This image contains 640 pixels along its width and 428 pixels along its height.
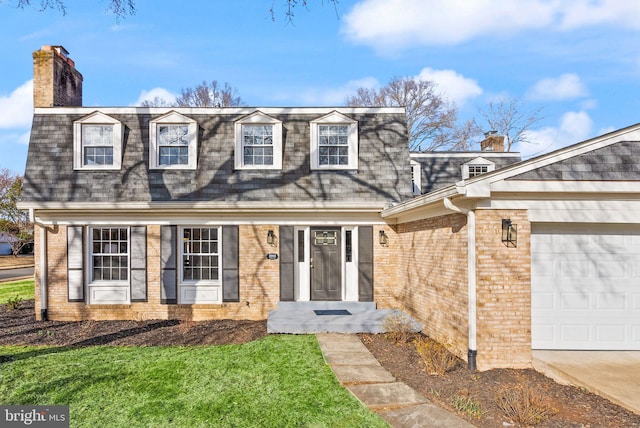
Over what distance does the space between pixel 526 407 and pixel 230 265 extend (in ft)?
23.5

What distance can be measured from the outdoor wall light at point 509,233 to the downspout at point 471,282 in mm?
481

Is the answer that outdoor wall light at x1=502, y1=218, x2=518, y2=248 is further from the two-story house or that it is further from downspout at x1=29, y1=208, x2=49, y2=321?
downspout at x1=29, y1=208, x2=49, y2=321

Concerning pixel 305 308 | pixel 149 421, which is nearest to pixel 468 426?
pixel 149 421

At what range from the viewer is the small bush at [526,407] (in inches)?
165

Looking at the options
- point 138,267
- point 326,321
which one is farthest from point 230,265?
point 326,321

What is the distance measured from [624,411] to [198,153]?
9.77 metres

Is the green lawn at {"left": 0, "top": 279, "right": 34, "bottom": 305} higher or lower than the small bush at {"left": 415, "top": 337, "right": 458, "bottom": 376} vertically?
lower

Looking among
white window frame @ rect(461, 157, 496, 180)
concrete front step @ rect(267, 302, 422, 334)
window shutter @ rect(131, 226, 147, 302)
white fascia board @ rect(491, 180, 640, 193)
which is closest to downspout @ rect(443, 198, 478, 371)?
white fascia board @ rect(491, 180, 640, 193)

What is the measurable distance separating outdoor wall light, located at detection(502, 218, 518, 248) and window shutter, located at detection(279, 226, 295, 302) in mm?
5273

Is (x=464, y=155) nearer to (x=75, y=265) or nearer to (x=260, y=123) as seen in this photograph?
(x=260, y=123)

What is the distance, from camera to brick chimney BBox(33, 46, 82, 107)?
34.3 feet

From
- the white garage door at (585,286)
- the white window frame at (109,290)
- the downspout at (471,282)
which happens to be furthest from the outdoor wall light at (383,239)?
the white window frame at (109,290)

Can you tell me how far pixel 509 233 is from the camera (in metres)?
6.02

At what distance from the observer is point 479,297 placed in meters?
5.97
